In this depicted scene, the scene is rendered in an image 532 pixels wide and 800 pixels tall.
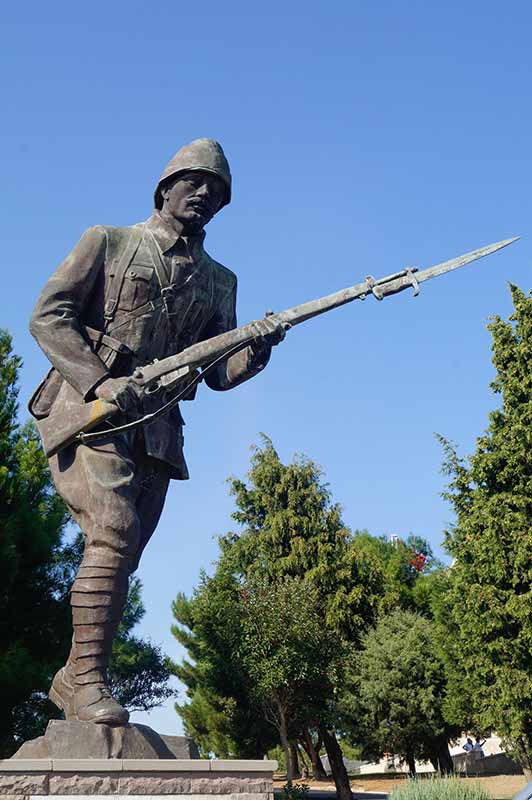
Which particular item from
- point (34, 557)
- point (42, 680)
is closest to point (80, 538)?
point (34, 557)

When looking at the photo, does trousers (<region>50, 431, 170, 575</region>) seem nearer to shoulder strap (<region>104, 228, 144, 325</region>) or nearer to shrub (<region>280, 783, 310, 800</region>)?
shoulder strap (<region>104, 228, 144, 325</region>)

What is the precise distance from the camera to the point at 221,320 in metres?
6.44

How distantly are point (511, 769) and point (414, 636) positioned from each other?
915 cm

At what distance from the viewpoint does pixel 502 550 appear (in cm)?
2289

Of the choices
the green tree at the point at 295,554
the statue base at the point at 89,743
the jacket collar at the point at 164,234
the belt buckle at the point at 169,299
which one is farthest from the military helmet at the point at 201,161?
the green tree at the point at 295,554

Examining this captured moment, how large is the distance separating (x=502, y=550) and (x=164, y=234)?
18.9m

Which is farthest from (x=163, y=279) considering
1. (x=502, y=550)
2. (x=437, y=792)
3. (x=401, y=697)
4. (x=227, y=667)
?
(x=401, y=697)

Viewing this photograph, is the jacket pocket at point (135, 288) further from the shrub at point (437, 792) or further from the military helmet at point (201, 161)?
the shrub at point (437, 792)

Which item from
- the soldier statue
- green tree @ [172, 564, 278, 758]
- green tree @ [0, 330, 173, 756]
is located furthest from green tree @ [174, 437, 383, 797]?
the soldier statue

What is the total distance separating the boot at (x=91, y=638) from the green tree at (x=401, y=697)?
27817mm

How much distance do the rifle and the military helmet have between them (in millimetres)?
1061

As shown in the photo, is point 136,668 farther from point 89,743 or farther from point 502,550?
point 89,743

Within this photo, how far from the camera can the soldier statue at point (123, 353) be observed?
16.9 ft

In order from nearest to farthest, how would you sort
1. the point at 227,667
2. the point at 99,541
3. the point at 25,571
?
the point at 99,541 < the point at 25,571 < the point at 227,667
